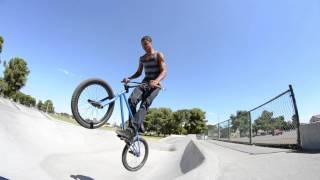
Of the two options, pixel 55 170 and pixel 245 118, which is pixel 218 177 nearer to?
pixel 55 170

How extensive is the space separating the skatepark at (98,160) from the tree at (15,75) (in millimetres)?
53114

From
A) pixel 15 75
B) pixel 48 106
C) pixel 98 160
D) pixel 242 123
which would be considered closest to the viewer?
pixel 98 160

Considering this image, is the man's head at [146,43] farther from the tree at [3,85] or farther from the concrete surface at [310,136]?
Answer: the tree at [3,85]

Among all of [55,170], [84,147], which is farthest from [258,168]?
[84,147]

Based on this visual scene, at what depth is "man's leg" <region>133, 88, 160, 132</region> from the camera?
4.83 m

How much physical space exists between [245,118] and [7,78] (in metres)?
58.6

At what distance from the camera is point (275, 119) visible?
8.91 m

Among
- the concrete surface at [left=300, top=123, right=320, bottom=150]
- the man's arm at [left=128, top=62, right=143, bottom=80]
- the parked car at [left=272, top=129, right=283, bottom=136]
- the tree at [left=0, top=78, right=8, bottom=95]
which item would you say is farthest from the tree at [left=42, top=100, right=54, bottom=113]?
the concrete surface at [left=300, top=123, right=320, bottom=150]

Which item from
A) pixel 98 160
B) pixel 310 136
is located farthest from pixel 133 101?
pixel 310 136

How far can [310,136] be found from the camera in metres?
6.39

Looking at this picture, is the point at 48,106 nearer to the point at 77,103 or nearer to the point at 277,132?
the point at 277,132

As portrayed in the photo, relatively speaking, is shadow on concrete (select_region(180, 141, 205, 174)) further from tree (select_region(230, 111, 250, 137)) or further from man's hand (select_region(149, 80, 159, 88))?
tree (select_region(230, 111, 250, 137))

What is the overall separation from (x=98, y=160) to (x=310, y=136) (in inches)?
262

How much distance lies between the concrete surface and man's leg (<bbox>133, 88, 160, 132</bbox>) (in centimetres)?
433
